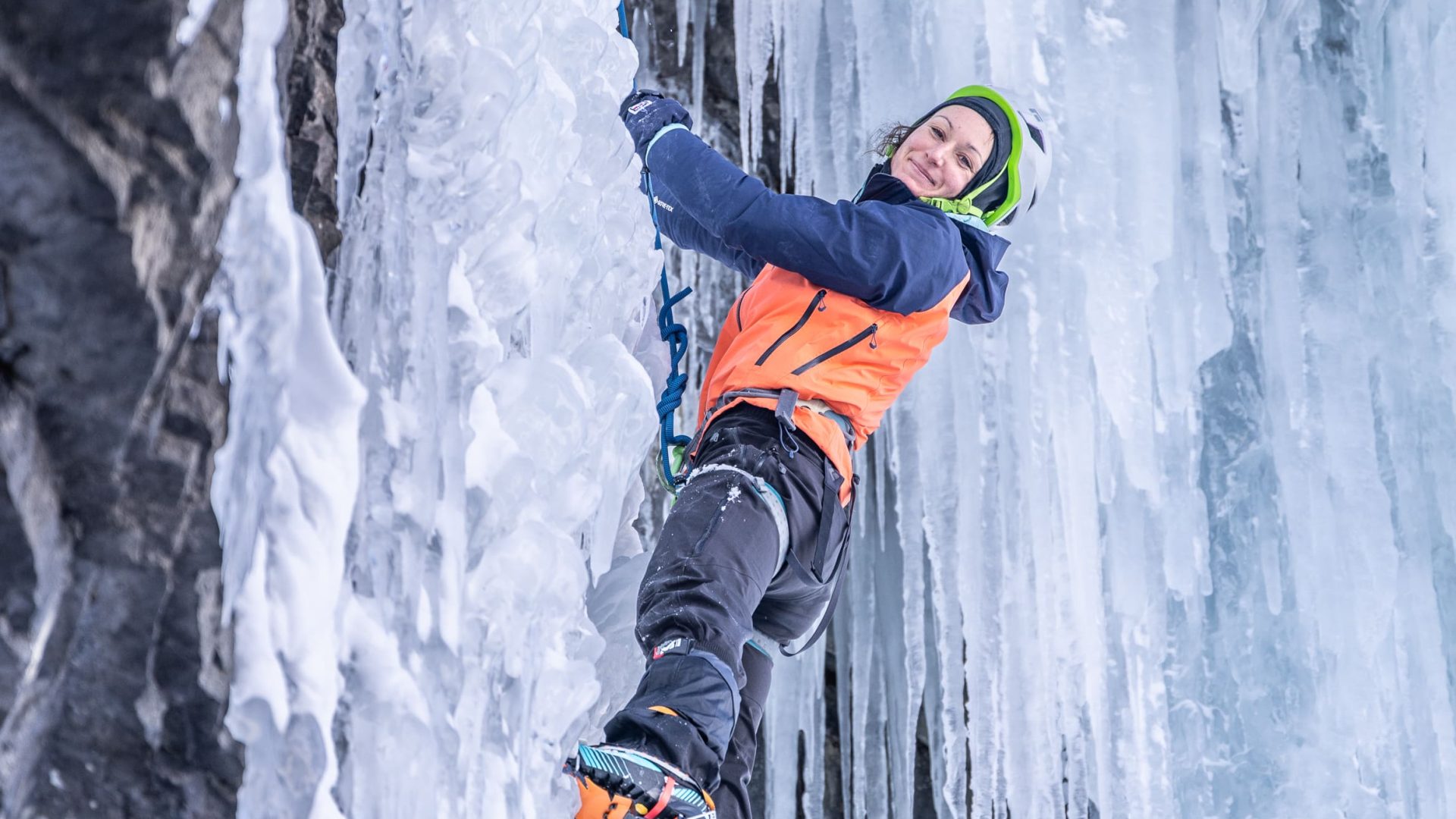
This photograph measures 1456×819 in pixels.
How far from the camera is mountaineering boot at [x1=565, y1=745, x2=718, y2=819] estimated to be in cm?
132

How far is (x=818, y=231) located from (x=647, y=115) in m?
0.32

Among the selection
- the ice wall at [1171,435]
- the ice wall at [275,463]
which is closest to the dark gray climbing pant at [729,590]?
the ice wall at [275,463]

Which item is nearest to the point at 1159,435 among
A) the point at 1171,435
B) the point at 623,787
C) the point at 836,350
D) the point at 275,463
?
the point at 1171,435

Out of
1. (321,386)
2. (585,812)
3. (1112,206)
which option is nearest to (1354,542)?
(1112,206)

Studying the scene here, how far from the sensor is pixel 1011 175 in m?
2.18

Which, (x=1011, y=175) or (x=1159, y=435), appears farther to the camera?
(x=1159, y=435)

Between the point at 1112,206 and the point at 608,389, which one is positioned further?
the point at 1112,206

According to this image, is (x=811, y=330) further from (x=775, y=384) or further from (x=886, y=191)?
(x=886, y=191)

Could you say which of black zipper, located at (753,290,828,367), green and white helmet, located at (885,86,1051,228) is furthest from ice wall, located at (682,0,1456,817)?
black zipper, located at (753,290,828,367)

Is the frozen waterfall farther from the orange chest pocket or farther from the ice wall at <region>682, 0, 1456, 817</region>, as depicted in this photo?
the orange chest pocket

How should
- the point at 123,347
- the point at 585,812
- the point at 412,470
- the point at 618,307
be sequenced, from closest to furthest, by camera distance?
the point at 123,347, the point at 412,470, the point at 585,812, the point at 618,307

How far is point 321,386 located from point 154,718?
27cm

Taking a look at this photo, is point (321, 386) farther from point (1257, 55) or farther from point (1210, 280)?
point (1257, 55)

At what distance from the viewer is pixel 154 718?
0.89 meters
